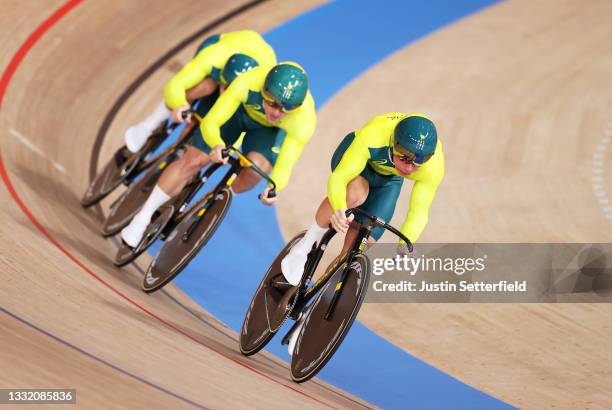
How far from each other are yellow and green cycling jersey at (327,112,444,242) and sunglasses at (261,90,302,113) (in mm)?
397

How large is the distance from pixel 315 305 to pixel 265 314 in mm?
449

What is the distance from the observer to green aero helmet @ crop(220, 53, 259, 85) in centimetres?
527

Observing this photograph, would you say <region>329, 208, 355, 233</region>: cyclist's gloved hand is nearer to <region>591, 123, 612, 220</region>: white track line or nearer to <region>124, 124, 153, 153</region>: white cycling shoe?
<region>124, 124, 153, 153</region>: white cycling shoe

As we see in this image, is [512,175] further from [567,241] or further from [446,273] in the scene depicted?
[446,273]

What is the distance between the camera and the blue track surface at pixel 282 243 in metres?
4.98

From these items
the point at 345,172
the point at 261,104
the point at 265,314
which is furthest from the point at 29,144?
the point at 345,172

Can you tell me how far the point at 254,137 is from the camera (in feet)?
17.0

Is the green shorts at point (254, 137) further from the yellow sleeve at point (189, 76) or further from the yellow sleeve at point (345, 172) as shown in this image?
the yellow sleeve at point (345, 172)

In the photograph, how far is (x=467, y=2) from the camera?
9727mm

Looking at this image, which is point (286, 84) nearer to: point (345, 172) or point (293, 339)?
point (345, 172)

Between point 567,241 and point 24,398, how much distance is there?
13.8 ft

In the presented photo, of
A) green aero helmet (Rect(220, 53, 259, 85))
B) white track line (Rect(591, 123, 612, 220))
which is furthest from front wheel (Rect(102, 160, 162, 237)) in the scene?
white track line (Rect(591, 123, 612, 220))

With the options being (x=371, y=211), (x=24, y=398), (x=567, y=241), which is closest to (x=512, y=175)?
(x=567, y=241)

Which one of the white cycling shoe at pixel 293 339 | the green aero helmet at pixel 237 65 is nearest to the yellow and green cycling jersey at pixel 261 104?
the green aero helmet at pixel 237 65
